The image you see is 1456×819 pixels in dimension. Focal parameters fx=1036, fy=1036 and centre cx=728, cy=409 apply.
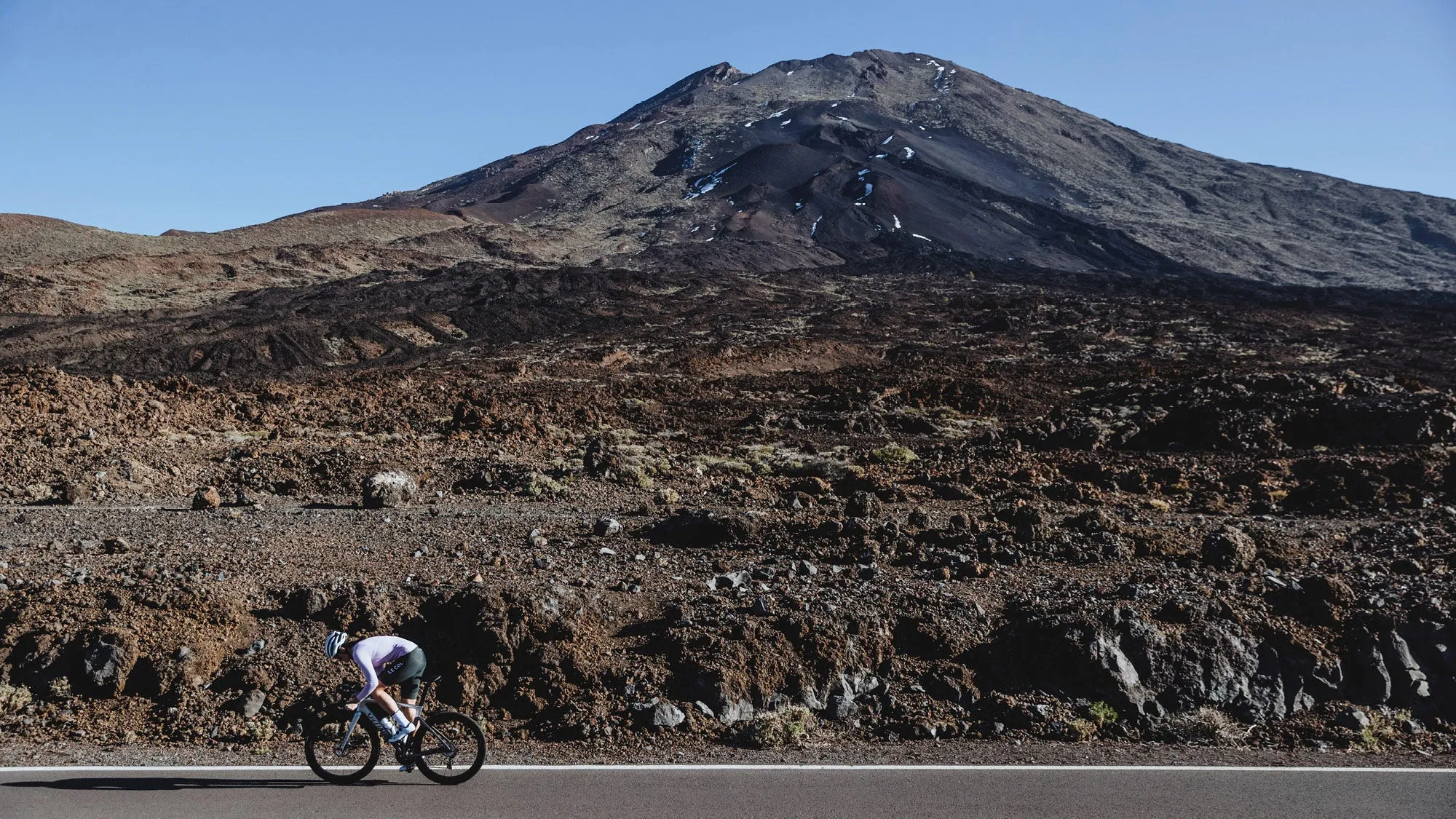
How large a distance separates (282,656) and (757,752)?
3878mm

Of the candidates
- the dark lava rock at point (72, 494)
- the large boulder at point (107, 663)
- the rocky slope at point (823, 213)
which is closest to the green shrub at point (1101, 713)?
the large boulder at point (107, 663)

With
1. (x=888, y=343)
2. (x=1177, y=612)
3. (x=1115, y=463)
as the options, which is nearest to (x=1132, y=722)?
(x=1177, y=612)

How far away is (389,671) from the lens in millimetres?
6504

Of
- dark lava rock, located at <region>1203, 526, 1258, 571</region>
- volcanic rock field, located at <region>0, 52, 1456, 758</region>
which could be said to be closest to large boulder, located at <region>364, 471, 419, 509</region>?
volcanic rock field, located at <region>0, 52, 1456, 758</region>

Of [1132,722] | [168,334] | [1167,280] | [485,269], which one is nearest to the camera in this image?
[1132,722]

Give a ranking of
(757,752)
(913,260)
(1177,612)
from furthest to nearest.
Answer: (913,260) → (1177,612) → (757,752)

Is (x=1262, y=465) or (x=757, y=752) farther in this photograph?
(x=1262, y=465)

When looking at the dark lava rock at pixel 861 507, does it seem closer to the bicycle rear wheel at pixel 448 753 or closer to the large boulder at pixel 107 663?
the bicycle rear wheel at pixel 448 753

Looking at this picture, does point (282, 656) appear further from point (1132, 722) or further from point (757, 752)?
point (1132, 722)

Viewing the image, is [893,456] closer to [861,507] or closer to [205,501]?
[861,507]

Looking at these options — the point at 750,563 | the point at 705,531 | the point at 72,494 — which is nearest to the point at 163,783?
the point at 750,563

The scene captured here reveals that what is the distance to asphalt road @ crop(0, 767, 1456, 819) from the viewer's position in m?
6.09

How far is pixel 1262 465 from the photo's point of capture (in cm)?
1633

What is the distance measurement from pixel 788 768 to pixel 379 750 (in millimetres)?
2627
